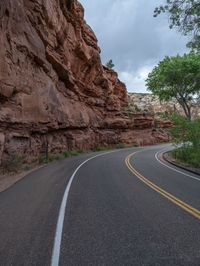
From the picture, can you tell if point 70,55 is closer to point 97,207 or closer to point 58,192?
point 58,192

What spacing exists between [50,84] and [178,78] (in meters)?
18.1

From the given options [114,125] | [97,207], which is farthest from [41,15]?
[114,125]

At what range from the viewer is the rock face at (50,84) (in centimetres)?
1667

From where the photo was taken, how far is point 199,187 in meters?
10.4

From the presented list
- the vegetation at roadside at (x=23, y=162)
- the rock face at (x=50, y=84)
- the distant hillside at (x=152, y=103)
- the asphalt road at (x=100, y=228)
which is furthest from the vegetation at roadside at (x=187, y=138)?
the distant hillside at (x=152, y=103)

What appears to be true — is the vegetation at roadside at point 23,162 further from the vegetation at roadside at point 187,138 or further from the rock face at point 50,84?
the vegetation at roadside at point 187,138

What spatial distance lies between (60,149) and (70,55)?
36.2ft

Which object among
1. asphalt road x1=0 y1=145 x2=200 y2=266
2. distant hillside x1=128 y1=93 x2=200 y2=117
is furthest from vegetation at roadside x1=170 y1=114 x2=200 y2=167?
distant hillside x1=128 y1=93 x2=200 y2=117

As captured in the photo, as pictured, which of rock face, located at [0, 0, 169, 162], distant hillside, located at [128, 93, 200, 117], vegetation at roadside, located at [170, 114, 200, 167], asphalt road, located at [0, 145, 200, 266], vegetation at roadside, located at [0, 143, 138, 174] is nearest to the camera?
asphalt road, located at [0, 145, 200, 266]

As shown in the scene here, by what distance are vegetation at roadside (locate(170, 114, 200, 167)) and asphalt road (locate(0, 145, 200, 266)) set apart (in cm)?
1179

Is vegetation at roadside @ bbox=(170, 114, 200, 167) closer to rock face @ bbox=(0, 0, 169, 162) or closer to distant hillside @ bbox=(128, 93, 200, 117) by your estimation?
rock face @ bbox=(0, 0, 169, 162)

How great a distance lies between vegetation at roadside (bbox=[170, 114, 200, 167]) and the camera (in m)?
20.1

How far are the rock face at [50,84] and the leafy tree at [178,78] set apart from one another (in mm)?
8790

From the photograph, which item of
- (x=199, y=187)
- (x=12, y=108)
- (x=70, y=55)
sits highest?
(x=70, y=55)
